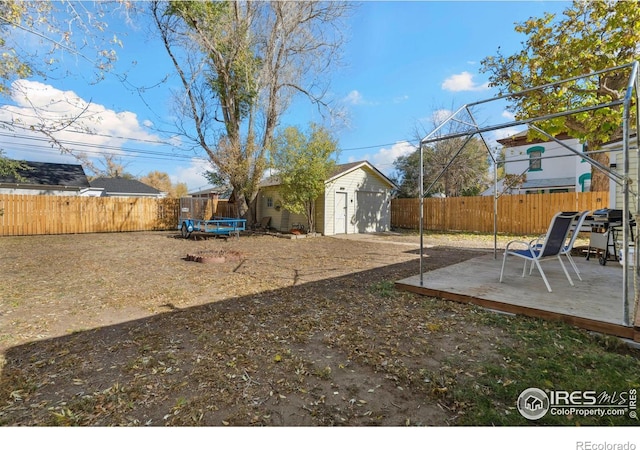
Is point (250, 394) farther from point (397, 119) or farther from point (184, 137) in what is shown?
point (397, 119)

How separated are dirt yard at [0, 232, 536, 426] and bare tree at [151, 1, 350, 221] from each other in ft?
30.7

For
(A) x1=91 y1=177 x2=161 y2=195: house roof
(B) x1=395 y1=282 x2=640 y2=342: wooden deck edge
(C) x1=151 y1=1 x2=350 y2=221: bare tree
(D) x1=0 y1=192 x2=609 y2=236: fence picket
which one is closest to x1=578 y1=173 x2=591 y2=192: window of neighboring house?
(D) x1=0 y1=192 x2=609 y2=236: fence picket

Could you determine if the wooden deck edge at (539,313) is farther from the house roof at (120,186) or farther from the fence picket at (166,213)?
the house roof at (120,186)

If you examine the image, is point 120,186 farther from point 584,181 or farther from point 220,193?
point 584,181

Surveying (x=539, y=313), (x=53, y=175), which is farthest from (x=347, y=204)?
(x=53, y=175)

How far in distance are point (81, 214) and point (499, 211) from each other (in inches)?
764

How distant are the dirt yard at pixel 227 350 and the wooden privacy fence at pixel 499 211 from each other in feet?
35.8

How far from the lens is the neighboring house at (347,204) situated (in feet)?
44.8

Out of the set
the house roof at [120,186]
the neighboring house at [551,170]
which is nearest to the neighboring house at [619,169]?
the neighboring house at [551,170]

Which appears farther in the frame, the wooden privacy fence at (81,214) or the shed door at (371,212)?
the shed door at (371,212)

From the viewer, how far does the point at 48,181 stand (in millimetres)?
16750

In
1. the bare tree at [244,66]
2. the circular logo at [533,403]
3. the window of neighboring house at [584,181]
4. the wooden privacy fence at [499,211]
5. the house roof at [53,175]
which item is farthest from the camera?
the window of neighboring house at [584,181]

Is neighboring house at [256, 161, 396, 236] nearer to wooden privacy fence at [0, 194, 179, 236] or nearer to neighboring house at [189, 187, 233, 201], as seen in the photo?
neighboring house at [189, 187, 233, 201]
